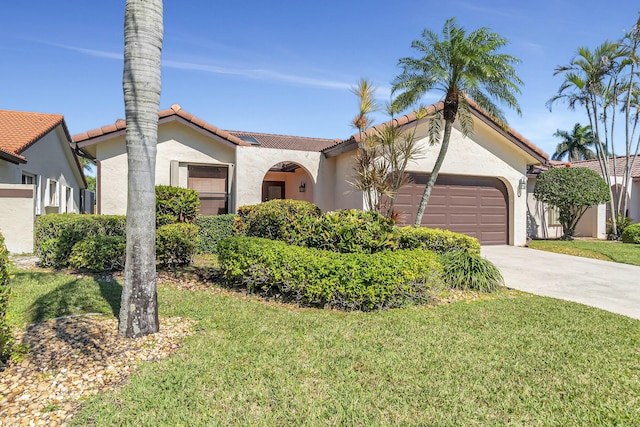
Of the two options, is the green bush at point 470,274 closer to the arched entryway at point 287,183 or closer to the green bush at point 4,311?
the green bush at point 4,311

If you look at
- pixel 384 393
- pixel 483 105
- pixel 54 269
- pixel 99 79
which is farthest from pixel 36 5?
pixel 483 105

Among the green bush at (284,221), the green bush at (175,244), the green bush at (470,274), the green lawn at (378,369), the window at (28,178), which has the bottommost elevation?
the green lawn at (378,369)

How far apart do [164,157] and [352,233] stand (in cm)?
884

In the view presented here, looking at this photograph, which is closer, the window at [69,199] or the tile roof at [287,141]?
the tile roof at [287,141]

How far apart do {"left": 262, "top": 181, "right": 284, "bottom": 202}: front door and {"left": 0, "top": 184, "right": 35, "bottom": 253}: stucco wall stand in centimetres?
1056

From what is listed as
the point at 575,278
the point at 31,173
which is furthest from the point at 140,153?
the point at 31,173

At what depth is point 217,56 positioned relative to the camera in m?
11.6

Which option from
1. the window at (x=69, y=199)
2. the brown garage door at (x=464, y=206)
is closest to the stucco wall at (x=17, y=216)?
the window at (x=69, y=199)

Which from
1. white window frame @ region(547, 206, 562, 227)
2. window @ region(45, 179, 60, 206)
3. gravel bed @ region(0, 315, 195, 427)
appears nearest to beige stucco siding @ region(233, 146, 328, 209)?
gravel bed @ region(0, 315, 195, 427)

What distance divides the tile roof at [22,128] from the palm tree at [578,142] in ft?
154

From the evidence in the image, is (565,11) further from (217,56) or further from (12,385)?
(12,385)

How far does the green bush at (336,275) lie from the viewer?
5520 mm

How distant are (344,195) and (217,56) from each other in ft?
20.8

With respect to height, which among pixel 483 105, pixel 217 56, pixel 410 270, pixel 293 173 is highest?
pixel 217 56
